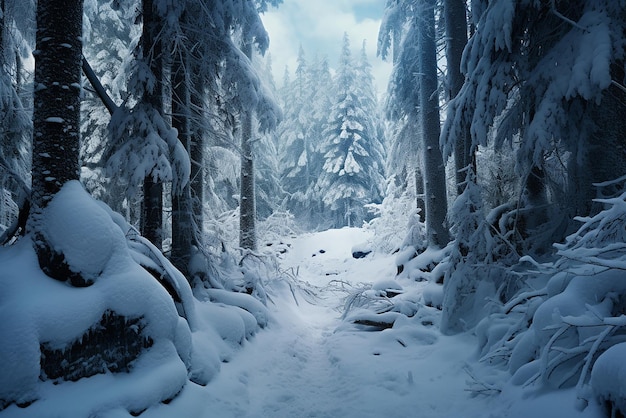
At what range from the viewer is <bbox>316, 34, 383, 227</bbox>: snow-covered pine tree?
112 feet

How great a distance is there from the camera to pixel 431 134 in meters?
11.1

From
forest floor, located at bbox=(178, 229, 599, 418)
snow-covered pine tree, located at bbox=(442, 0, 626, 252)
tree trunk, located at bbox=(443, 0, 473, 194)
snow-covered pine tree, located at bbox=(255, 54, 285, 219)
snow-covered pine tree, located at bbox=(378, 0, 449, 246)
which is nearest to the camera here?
forest floor, located at bbox=(178, 229, 599, 418)

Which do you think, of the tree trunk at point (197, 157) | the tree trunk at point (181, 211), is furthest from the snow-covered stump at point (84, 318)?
the tree trunk at point (197, 157)

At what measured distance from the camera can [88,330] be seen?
3559mm

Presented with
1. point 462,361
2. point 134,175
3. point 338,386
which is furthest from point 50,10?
point 462,361

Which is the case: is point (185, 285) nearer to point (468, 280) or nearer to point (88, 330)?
point (88, 330)

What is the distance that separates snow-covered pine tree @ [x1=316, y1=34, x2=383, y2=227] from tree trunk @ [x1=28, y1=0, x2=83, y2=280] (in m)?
29.8

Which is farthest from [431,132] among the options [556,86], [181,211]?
[181,211]

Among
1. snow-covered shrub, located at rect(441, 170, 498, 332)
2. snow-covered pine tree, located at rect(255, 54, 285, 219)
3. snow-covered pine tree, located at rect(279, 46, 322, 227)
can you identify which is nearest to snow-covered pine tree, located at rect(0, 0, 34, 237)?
snow-covered shrub, located at rect(441, 170, 498, 332)

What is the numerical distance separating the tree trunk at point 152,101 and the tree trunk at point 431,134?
23.1ft

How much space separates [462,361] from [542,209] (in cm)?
302

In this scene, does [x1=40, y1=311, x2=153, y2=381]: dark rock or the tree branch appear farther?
the tree branch

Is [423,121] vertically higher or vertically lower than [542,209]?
higher

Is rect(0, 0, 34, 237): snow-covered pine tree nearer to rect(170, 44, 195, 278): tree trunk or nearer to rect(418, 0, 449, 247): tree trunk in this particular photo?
rect(170, 44, 195, 278): tree trunk
